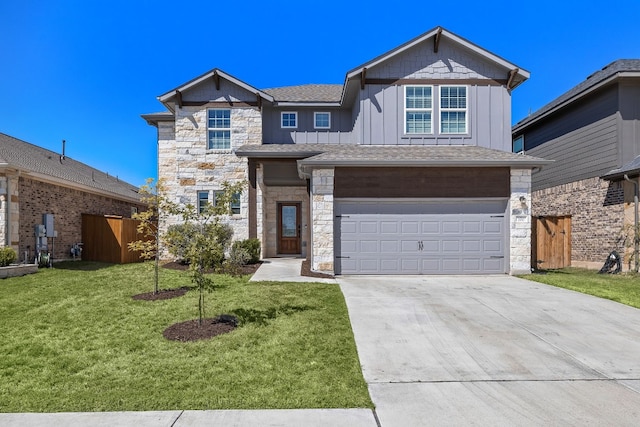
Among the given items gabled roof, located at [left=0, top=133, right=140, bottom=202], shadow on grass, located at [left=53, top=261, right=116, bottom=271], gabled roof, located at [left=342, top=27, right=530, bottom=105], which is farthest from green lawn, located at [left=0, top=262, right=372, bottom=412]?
gabled roof, located at [left=342, top=27, right=530, bottom=105]

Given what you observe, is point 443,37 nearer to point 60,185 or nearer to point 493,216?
point 493,216

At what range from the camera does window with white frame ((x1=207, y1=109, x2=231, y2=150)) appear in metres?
15.6

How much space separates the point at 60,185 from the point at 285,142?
1000cm

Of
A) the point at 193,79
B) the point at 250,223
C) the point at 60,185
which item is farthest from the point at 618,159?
the point at 60,185

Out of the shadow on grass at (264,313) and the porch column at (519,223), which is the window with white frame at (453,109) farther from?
the shadow on grass at (264,313)

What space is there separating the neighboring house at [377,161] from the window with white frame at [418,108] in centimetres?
4

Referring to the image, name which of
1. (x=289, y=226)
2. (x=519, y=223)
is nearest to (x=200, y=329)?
(x=519, y=223)

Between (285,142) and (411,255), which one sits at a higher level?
(285,142)

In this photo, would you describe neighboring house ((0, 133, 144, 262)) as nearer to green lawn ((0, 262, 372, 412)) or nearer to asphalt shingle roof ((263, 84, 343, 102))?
green lawn ((0, 262, 372, 412))

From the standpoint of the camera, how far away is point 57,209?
1500cm

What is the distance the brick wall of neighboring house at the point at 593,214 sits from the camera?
13.0 meters

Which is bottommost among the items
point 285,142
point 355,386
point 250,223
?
point 355,386

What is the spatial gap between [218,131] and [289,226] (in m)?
5.33

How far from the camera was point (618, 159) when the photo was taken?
13.0 m
